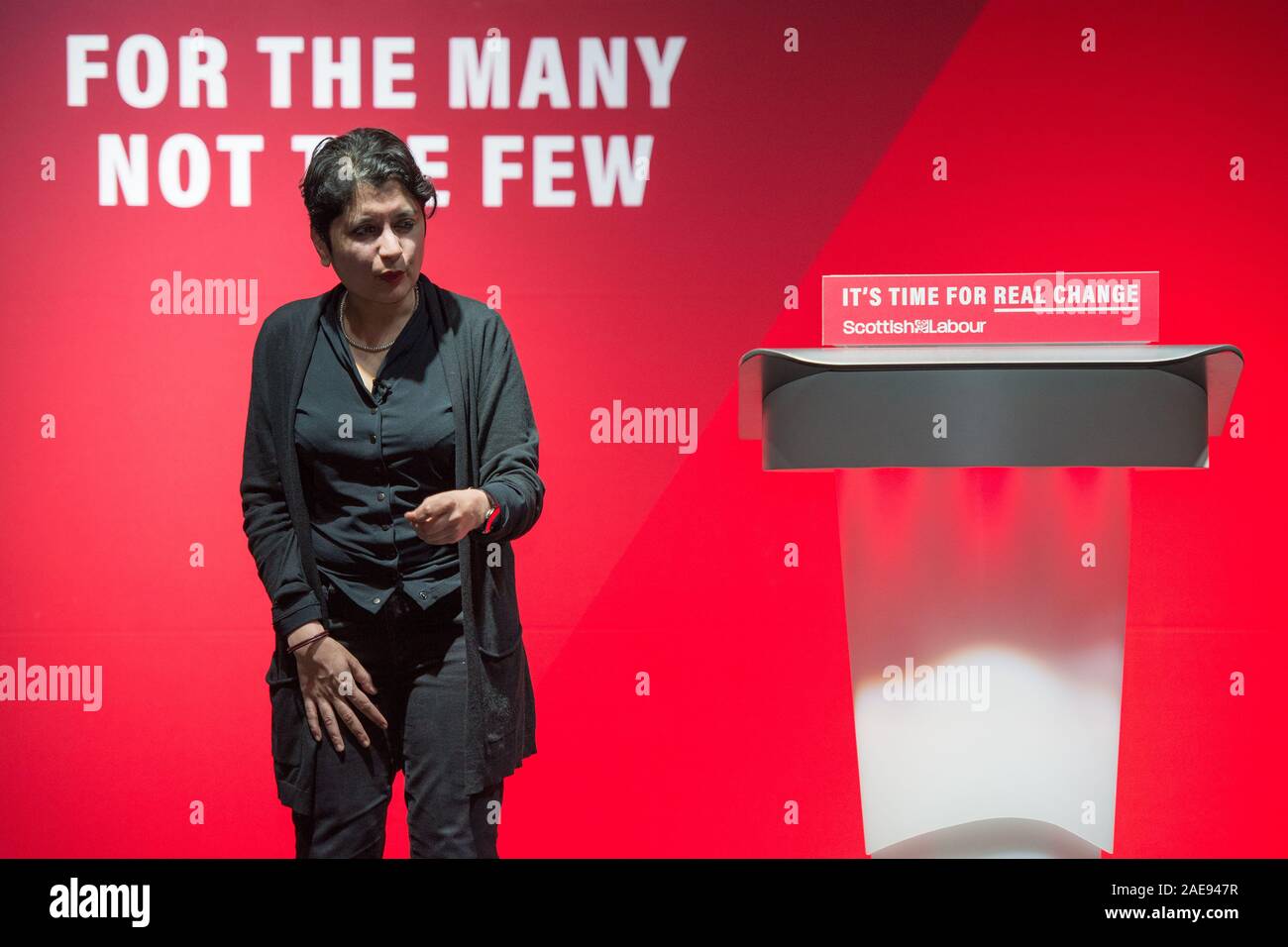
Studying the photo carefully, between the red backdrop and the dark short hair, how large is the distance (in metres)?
0.47

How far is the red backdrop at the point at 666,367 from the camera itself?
8.21 ft

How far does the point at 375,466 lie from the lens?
1.98 meters

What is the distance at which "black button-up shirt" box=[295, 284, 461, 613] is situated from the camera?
1971 mm

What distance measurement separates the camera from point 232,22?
252 cm

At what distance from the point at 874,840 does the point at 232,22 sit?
2133mm

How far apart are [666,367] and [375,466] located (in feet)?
2.63

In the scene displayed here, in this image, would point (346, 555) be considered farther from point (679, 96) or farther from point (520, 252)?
point (679, 96)

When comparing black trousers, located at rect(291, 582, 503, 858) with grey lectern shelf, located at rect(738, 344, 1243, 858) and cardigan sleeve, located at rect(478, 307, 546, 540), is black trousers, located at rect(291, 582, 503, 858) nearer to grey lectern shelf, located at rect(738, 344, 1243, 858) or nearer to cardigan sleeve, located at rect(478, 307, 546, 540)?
cardigan sleeve, located at rect(478, 307, 546, 540)

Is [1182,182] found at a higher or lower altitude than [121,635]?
higher

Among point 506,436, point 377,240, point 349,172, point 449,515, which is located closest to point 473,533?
point 449,515
